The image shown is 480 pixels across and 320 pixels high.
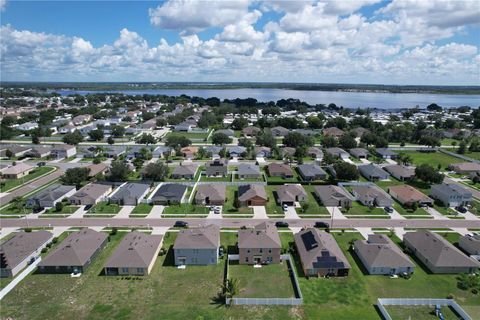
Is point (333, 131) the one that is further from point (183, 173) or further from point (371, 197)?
point (183, 173)

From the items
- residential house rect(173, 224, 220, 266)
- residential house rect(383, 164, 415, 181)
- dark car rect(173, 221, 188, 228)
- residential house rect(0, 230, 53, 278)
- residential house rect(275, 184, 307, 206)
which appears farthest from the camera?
residential house rect(383, 164, 415, 181)

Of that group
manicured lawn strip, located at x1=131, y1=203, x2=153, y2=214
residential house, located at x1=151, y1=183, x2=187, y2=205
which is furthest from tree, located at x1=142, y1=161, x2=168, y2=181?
manicured lawn strip, located at x1=131, y1=203, x2=153, y2=214

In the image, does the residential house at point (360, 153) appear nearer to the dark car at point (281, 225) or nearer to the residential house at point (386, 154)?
the residential house at point (386, 154)

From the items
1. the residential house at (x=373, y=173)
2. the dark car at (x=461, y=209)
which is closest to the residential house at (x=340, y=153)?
the residential house at (x=373, y=173)

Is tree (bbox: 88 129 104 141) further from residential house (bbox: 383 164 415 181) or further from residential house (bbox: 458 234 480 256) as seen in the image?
residential house (bbox: 458 234 480 256)

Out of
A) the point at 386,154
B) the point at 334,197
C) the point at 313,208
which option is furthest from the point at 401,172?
the point at 313,208

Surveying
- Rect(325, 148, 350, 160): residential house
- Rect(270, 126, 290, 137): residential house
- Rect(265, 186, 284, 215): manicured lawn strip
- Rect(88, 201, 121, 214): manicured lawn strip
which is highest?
Rect(270, 126, 290, 137): residential house
